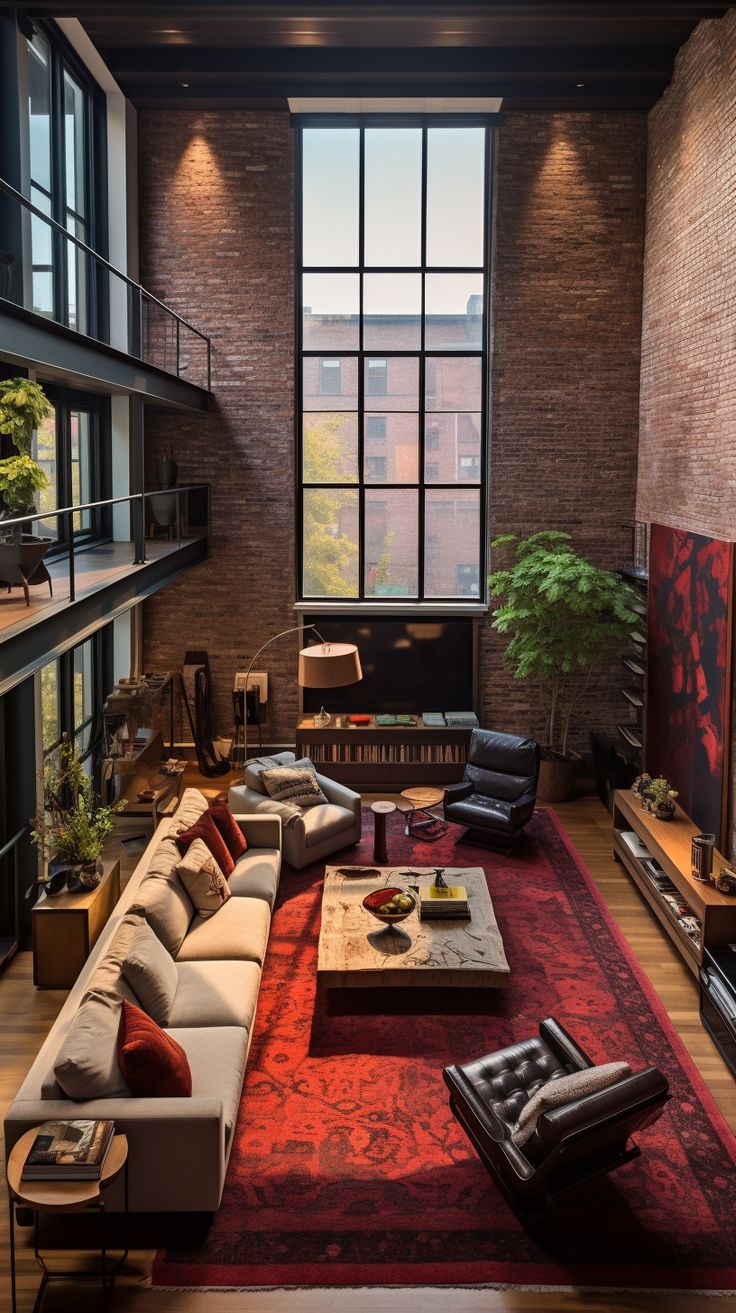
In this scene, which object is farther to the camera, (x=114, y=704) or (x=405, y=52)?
(x=405, y=52)

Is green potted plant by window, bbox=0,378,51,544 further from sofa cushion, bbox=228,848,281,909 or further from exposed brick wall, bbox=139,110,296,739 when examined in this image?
exposed brick wall, bbox=139,110,296,739

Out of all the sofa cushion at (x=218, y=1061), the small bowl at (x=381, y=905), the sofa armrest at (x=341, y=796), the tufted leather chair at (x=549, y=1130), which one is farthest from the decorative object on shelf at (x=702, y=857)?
the sofa cushion at (x=218, y=1061)

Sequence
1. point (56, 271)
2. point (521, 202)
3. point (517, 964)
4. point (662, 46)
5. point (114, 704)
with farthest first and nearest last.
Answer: point (521, 202)
point (662, 46)
point (56, 271)
point (114, 704)
point (517, 964)

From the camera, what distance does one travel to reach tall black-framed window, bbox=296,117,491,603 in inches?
486

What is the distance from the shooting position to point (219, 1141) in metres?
5.16

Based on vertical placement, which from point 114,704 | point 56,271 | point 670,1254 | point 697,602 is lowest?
point 670,1254

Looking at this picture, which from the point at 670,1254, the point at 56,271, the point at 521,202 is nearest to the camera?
the point at 670,1254

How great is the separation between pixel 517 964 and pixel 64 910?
3306mm

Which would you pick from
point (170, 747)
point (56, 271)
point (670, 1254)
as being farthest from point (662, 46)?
point (670, 1254)

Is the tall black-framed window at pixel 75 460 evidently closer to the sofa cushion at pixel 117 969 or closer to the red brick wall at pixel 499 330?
the red brick wall at pixel 499 330

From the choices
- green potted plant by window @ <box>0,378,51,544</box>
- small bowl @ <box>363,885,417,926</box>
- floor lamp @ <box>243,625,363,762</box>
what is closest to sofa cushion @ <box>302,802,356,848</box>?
floor lamp @ <box>243,625,363,762</box>

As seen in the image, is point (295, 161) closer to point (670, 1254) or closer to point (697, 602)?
point (697, 602)

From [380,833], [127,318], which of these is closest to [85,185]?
[127,318]

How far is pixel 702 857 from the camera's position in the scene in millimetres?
7766
